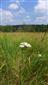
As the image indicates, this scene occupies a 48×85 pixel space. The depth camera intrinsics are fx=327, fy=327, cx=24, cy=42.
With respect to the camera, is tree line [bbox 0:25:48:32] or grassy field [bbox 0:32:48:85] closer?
grassy field [bbox 0:32:48:85]

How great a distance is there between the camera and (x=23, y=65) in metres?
2.29

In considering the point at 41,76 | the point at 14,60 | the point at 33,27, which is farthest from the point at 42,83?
the point at 33,27

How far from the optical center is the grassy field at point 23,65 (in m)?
2.26

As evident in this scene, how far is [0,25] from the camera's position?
2881mm

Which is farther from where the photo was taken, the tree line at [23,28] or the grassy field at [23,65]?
the tree line at [23,28]

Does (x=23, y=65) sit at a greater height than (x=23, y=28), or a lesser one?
lesser

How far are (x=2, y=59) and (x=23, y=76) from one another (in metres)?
0.23

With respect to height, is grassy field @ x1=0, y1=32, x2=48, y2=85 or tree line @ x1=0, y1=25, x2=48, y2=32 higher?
tree line @ x1=0, y1=25, x2=48, y2=32

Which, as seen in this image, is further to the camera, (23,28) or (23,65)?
(23,28)

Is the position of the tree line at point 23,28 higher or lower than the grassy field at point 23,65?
higher

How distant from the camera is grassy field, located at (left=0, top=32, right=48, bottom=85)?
226cm

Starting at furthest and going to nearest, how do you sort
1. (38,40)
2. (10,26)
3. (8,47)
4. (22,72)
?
(10,26)
(38,40)
(8,47)
(22,72)

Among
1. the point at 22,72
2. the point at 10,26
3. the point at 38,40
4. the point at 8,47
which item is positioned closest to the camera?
the point at 22,72

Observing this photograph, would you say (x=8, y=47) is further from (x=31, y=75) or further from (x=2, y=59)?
(x=31, y=75)
